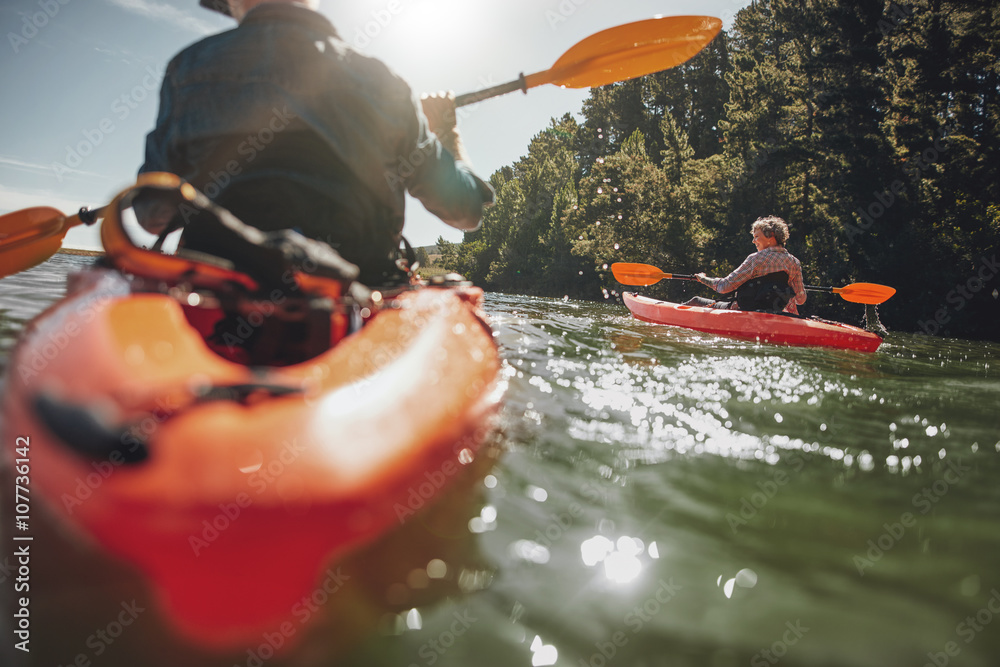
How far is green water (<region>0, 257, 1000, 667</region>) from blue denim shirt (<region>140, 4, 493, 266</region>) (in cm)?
119

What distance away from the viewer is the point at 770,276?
21.0 feet

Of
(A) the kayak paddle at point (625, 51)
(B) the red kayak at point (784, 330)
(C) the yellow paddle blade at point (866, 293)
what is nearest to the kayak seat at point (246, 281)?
(A) the kayak paddle at point (625, 51)

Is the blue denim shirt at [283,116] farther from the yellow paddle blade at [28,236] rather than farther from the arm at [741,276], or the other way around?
the arm at [741,276]

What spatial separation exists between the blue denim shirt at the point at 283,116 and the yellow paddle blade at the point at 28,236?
1.85 meters

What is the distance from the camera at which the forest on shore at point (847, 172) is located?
42.7 ft

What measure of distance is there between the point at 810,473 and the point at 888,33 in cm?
1888

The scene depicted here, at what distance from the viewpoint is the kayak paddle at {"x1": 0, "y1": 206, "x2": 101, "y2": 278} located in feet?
10.3

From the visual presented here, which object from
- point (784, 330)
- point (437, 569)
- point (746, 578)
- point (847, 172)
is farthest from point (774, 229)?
point (847, 172)

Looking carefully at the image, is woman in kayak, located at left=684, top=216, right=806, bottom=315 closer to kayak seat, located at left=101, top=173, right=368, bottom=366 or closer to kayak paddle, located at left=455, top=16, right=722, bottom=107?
kayak paddle, located at left=455, top=16, right=722, bottom=107

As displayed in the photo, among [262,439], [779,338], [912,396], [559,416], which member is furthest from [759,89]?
[262,439]

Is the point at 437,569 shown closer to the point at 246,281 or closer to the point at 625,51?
the point at 246,281

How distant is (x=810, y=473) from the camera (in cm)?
199

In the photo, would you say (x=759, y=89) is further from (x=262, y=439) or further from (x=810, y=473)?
(x=262, y=439)

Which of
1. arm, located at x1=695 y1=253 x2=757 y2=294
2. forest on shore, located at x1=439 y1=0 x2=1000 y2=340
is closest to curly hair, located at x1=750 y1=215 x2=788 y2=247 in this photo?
arm, located at x1=695 y1=253 x2=757 y2=294
